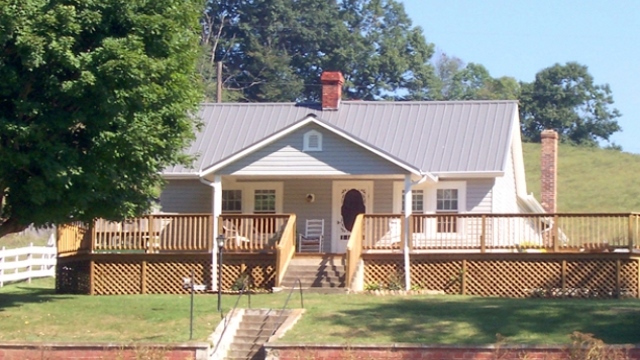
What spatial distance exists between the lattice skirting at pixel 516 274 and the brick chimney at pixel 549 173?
10269 millimetres

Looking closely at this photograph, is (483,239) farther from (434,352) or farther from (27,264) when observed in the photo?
(27,264)

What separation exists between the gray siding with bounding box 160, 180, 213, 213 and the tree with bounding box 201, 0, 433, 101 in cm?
4066

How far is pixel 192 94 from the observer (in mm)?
24891

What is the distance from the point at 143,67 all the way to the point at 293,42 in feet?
178

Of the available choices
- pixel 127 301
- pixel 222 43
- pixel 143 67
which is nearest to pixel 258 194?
pixel 127 301

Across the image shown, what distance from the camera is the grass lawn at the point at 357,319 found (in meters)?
21.0

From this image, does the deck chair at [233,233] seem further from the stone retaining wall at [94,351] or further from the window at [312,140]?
the stone retaining wall at [94,351]

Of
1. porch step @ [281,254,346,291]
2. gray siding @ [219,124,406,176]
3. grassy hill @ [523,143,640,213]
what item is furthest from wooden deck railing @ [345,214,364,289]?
grassy hill @ [523,143,640,213]

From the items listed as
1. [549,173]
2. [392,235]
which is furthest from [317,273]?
[549,173]

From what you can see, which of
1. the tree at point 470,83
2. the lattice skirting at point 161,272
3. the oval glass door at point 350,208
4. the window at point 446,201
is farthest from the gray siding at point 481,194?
the tree at point 470,83

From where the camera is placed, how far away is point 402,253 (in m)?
28.9

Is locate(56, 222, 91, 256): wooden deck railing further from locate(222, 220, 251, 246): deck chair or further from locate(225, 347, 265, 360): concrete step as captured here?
locate(225, 347, 265, 360): concrete step

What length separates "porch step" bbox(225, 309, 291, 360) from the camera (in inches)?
858

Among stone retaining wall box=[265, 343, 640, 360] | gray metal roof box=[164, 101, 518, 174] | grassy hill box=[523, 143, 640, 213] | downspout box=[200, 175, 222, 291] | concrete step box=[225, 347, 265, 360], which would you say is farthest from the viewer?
grassy hill box=[523, 143, 640, 213]
